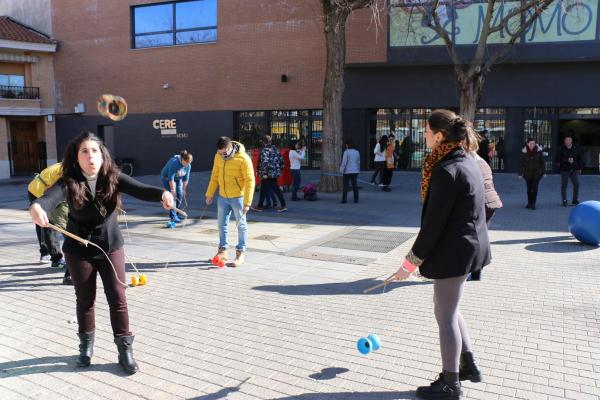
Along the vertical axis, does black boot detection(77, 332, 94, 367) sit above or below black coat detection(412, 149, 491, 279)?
below

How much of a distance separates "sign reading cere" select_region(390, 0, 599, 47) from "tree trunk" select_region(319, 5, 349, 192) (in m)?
2.69

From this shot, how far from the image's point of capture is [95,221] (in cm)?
391

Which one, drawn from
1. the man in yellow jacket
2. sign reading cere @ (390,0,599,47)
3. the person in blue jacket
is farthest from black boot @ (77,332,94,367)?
sign reading cere @ (390,0,599,47)

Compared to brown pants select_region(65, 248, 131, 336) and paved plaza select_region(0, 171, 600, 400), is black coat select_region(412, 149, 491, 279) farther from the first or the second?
brown pants select_region(65, 248, 131, 336)

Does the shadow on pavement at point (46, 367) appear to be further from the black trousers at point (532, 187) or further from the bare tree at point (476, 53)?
the bare tree at point (476, 53)

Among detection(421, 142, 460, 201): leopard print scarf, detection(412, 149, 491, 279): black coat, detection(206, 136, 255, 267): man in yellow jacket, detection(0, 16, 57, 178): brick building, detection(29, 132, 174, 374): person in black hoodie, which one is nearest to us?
detection(412, 149, 491, 279): black coat

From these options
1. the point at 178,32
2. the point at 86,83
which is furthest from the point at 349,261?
the point at 86,83

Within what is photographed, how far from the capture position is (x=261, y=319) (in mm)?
5203

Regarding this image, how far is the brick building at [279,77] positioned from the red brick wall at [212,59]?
5 centimetres

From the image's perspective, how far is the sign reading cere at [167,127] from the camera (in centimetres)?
2388

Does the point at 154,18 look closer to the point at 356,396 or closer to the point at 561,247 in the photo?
the point at 561,247

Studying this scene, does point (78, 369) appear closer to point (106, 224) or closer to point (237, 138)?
point (106, 224)

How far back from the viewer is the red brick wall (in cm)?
2102

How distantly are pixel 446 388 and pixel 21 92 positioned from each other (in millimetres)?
28766
